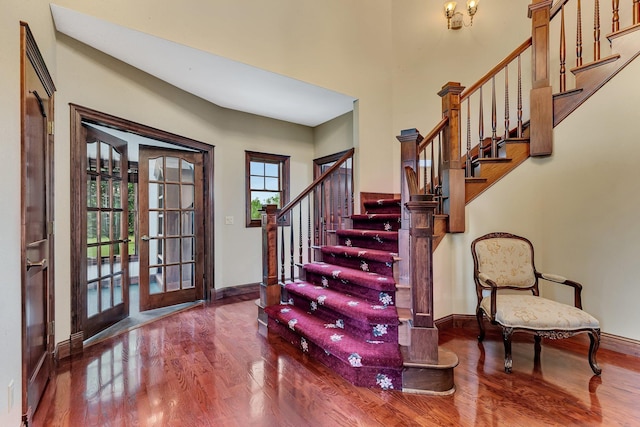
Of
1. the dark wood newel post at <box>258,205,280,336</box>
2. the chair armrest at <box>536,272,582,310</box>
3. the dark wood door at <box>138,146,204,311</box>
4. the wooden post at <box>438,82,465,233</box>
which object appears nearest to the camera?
the chair armrest at <box>536,272,582,310</box>

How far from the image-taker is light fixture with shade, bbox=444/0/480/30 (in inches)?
150

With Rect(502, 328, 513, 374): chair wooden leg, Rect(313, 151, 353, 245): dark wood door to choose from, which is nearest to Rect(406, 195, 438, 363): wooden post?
Rect(502, 328, 513, 374): chair wooden leg

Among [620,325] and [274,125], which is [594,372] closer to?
[620,325]

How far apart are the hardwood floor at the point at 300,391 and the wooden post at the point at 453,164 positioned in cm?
111

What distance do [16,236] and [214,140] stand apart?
2873 millimetres

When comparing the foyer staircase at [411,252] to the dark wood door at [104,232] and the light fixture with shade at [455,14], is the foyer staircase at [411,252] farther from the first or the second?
the dark wood door at [104,232]

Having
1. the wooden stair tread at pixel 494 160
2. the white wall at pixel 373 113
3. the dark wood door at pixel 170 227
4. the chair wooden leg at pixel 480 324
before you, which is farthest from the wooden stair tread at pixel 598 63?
the dark wood door at pixel 170 227

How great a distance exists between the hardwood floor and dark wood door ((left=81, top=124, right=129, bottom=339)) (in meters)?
0.48

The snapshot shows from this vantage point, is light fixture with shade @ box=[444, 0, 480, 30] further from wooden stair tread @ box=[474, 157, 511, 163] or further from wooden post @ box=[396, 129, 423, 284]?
wooden post @ box=[396, 129, 423, 284]

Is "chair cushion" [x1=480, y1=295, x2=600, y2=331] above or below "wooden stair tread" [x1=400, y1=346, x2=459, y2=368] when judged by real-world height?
above

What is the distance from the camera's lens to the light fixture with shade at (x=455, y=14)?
382 centimetres

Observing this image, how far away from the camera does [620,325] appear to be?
2.46 m

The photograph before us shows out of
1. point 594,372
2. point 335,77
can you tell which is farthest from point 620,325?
point 335,77

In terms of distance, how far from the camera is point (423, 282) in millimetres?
1976
